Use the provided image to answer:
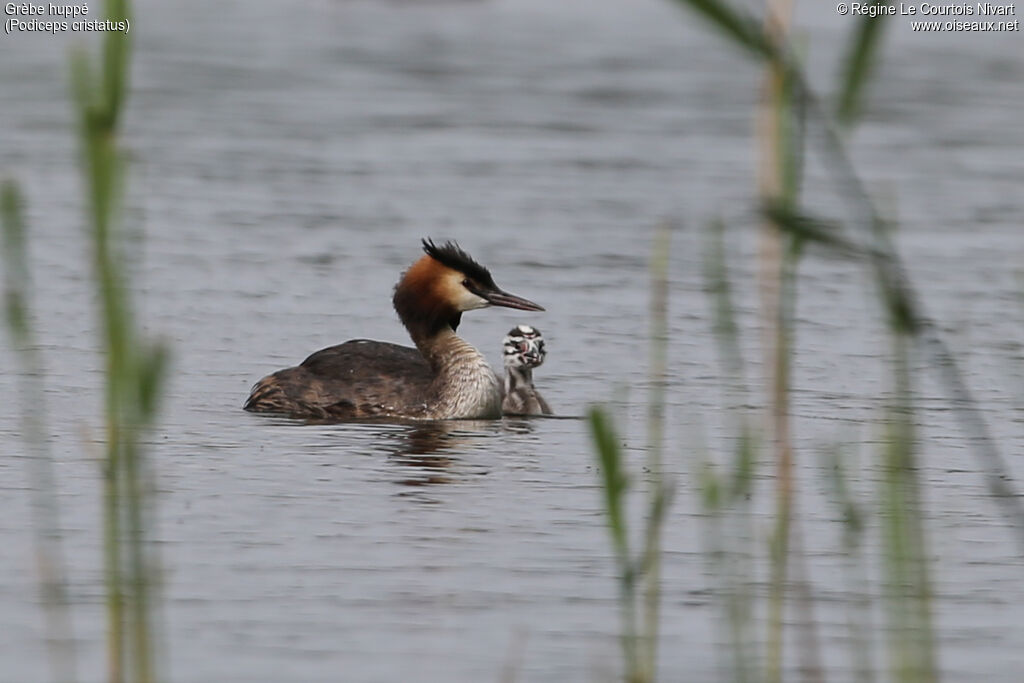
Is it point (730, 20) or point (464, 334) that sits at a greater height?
point (730, 20)

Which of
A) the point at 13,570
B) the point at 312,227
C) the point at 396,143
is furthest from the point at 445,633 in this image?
the point at 396,143

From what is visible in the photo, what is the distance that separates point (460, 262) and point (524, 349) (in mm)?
609

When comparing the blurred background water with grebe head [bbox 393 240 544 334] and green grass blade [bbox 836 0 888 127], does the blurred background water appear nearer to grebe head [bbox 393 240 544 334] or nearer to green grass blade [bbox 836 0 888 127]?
green grass blade [bbox 836 0 888 127]

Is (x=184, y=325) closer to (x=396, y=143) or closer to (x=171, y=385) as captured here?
(x=171, y=385)

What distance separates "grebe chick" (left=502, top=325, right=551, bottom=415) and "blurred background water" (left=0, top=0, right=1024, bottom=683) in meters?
0.15

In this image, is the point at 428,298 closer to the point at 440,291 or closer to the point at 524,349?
the point at 440,291

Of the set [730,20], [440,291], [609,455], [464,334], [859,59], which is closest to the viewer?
[730,20]

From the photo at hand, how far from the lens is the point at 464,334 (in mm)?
13805

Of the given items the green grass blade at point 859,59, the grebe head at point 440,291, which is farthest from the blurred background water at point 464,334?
the grebe head at point 440,291

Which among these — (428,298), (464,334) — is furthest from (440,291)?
(464,334)

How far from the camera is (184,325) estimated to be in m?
12.8

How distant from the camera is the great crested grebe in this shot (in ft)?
36.4

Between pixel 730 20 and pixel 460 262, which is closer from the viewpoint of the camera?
pixel 730 20

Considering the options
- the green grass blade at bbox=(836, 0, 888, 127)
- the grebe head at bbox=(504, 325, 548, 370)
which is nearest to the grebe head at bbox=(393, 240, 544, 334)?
the grebe head at bbox=(504, 325, 548, 370)
